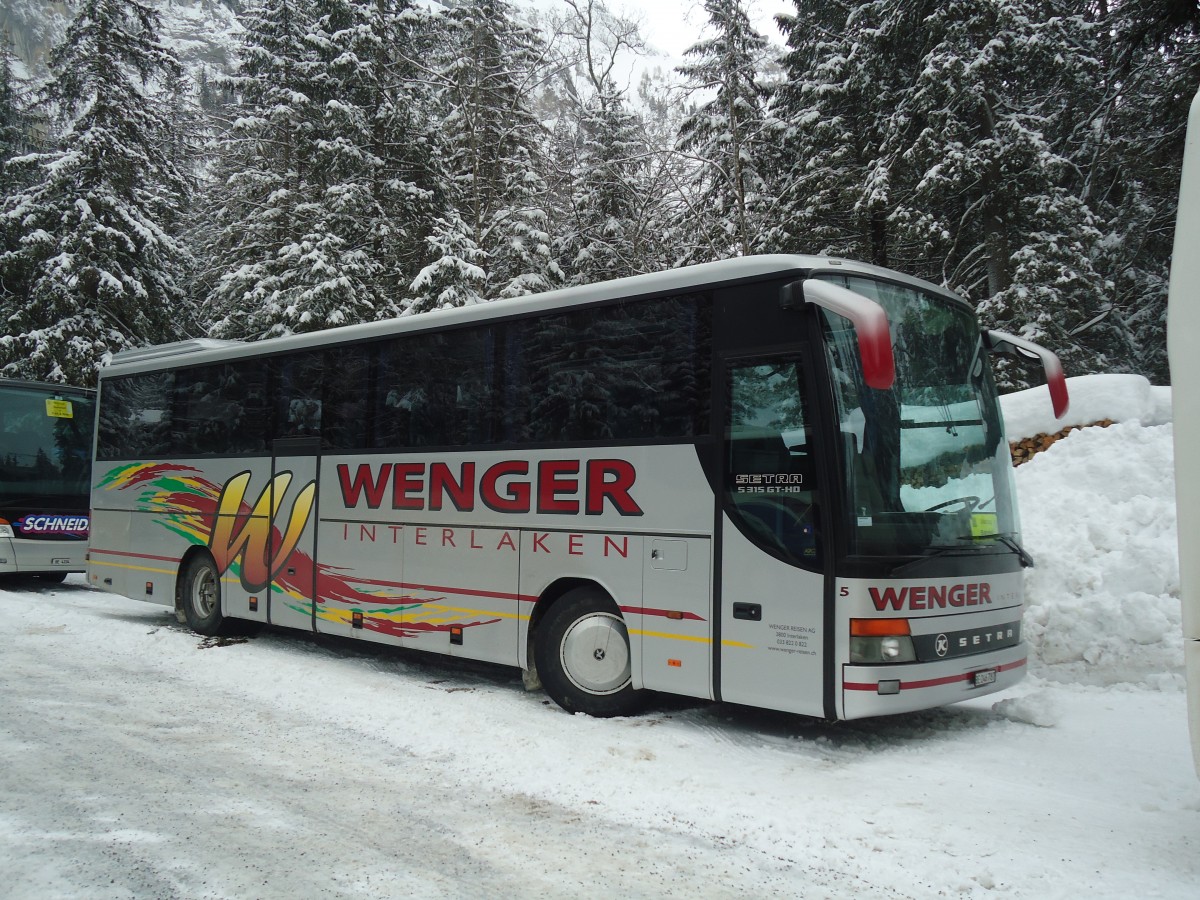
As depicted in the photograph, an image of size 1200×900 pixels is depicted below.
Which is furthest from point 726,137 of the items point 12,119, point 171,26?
point 171,26

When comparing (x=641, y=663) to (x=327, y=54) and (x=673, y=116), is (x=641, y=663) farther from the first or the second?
A: (x=327, y=54)

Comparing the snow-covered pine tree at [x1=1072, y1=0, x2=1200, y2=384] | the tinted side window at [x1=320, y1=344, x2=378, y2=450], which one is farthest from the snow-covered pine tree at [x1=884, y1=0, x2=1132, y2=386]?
the tinted side window at [x1=320, y1=344, x2=378, y2=450]

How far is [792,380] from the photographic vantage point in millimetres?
6070

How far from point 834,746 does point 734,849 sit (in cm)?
198

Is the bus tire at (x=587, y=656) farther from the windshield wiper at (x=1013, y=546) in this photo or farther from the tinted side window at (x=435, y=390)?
the windshield wiper at (x=1013, y=546)

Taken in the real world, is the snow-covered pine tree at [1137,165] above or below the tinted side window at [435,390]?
above

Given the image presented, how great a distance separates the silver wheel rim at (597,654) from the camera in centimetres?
698

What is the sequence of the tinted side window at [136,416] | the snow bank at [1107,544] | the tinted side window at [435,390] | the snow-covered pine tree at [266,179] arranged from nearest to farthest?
the snow bank at [1107,544] < the tinted side window at [435,390] < the tinted side window at [136,416] < the snow-covered pine tree at [266,179]

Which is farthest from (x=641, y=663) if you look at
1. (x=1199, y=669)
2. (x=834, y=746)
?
(x=1199, y=669)

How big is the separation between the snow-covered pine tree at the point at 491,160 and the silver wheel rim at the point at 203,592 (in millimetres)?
11819

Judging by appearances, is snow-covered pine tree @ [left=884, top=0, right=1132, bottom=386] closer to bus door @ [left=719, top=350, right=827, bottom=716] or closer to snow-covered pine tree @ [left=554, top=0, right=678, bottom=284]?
snow-covered pine tree @ [left=554, top=0, right=678, bottom=284]

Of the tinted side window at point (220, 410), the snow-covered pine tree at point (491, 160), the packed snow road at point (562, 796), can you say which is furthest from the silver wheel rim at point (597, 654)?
the snow-covered pine tree at point (491, 160)

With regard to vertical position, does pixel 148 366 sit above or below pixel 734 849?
above

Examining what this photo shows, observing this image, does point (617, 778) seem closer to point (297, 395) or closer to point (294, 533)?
point (294, 533)
